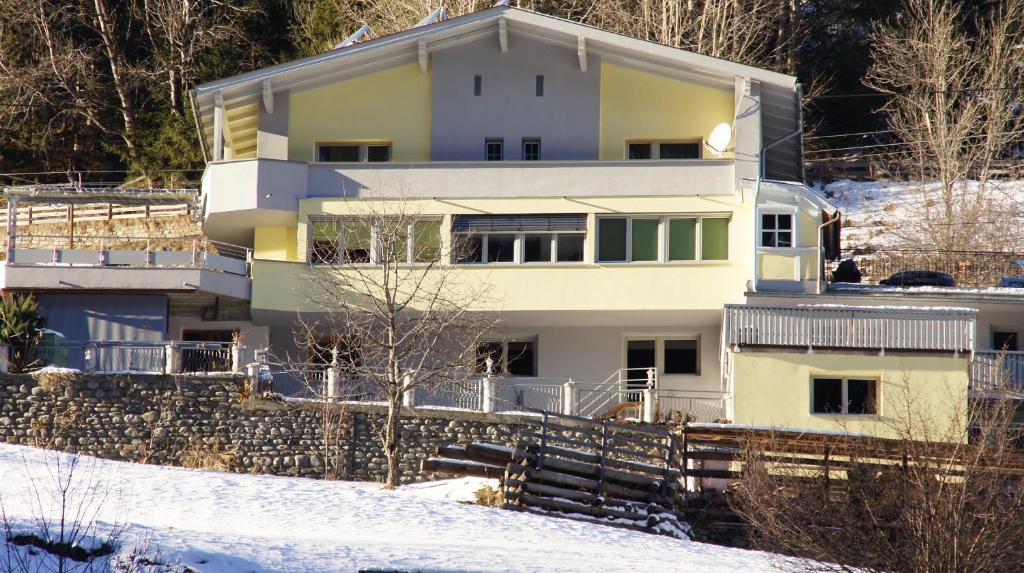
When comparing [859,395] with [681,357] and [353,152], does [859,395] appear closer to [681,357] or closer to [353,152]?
[681,357]

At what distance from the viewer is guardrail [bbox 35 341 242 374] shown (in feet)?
98.5

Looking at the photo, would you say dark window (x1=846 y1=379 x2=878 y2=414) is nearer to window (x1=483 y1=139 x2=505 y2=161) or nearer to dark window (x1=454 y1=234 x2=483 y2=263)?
dark window (x1=454 y1=234 x2=483 y2=263)

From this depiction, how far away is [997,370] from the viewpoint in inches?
1217

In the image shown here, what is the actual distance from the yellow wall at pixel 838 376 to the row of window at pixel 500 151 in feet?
20.7

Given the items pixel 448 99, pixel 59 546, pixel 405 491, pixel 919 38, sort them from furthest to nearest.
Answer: pixel 919 38 < pixel 448 99 < pixel 405 491 < pixel 59 546

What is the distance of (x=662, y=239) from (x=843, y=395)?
18.4 ft

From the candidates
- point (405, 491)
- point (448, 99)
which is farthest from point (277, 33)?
point (405, 491)

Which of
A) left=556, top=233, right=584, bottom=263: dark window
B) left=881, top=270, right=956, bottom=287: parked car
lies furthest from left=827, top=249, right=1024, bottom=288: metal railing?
left=556, top=233, right=584, bottom=263: dark window

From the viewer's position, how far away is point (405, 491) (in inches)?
1068

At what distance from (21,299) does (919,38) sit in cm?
3594

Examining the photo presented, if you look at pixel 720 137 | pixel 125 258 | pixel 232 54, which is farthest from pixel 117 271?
pixel 232 54

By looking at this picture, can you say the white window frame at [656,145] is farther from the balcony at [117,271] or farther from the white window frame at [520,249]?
the balcony at [117,271]

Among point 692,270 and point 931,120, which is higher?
point 931,120

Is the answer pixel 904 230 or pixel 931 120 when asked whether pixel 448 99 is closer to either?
pixel 904 230
